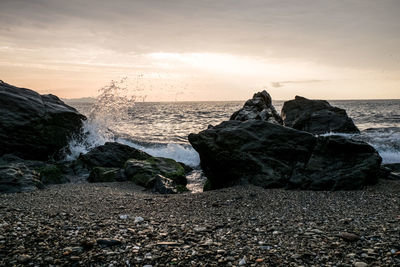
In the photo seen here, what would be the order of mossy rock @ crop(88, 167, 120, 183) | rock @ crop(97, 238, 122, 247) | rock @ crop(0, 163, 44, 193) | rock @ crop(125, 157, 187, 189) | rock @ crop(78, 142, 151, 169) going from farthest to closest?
rock @ crop(78, 142, 151, 169) → mossy rock @ crop(88, 167, 120, 183) → rock @ crop(125, 157, 187, 189) → rock @ crop(0, 163, 44, 193) → rock @ crop(97, 238, 122, 247)

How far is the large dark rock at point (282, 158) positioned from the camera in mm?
7820

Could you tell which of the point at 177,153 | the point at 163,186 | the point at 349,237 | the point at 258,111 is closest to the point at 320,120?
the point at 258,111

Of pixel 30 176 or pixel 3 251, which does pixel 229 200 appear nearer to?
pixel 3 251

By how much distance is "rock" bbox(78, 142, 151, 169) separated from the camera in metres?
13.3

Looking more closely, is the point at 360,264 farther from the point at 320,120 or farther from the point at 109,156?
the point at 320,120

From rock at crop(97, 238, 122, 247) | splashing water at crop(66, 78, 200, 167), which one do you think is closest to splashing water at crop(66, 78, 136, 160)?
splashing water at crop(66, 78, 200, 167)

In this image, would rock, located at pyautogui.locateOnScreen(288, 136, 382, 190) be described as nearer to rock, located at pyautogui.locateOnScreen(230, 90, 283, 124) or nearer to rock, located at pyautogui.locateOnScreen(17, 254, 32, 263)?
rock, located at pyautogui.locateOnScreen(17, 254, 32, 263)

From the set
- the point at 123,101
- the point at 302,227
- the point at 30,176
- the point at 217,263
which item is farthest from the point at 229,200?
the point at 123,101

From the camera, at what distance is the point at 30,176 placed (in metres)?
8.91

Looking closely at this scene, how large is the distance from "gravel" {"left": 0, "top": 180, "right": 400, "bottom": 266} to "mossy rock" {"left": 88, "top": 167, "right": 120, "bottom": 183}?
3422 millimetres

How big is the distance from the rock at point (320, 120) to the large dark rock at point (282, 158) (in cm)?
1031

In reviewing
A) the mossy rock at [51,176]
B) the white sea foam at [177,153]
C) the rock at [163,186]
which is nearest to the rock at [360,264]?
the rock at [163,186]

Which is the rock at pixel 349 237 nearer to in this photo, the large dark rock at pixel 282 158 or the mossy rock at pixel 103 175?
the large dark rock at pixel 282 158

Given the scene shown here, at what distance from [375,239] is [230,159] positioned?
4815 millimetres
